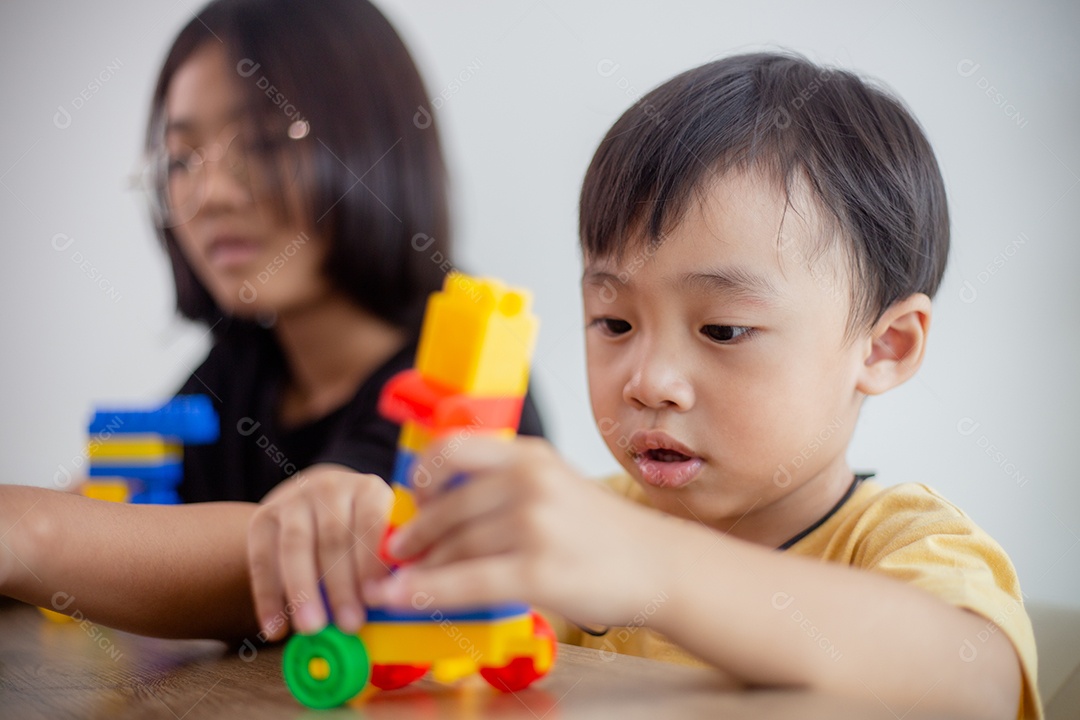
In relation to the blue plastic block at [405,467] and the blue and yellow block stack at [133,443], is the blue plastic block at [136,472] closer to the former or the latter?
the blue and yellow block stack at [133,443]

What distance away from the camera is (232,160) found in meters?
1.25

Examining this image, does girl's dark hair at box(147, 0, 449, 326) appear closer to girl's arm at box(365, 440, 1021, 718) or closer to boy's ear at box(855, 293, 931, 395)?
boy's ear at box(855, 293, 931, 395)

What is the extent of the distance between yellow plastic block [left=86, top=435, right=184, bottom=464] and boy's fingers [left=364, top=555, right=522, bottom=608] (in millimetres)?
590

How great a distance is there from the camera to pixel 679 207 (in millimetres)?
862

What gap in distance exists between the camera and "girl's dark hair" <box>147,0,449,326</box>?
1.27 metres

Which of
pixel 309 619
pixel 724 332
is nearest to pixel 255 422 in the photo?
pixel 724 332

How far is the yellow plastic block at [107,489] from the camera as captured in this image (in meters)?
0.92

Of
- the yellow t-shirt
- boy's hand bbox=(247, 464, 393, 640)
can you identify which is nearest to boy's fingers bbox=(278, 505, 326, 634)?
boy's hand bbox=(247, 464, 393, 640)

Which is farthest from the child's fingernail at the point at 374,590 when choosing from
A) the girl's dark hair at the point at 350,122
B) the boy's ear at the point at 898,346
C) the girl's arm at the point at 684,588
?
the girl's dark hair at the point at 350,122

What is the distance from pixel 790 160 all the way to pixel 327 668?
63cm

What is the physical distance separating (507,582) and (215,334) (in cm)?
137

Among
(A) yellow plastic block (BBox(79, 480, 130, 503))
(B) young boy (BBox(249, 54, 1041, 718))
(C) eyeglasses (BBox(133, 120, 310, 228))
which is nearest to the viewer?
(B) young boy (BBox(249, 54, 1041, 718))

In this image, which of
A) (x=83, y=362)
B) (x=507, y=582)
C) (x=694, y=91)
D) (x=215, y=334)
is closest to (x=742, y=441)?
(x=694, y=91)

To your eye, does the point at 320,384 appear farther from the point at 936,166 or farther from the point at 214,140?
the point at 936,166
